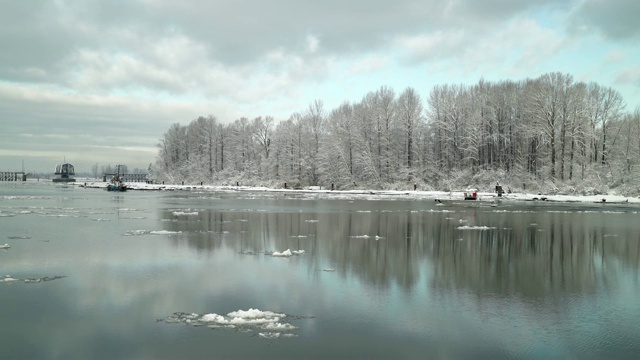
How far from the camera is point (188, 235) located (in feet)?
69.1

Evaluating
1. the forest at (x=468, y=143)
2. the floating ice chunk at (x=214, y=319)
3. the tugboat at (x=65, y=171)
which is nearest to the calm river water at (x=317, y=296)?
the floating ice chunk at (x=214, y=319)

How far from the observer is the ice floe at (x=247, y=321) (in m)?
8.49

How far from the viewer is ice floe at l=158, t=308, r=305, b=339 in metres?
8.49

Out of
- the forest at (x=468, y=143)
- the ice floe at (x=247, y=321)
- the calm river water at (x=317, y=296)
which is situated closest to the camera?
the calm river water at (x=317, y=296)

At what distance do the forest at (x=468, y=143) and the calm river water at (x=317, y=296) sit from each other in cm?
4881

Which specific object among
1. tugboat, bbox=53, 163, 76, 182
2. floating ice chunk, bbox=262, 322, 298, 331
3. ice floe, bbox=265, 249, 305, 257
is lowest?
floating ice chunk, bbox=262, 322, 298, 331

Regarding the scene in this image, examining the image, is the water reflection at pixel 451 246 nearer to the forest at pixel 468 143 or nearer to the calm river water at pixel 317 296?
the calm river water at pixel 317 296

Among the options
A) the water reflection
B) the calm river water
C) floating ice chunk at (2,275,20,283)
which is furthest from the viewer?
A: the water reflection

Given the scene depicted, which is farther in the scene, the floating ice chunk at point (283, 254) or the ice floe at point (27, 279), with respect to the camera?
the floating ice chunk at point (283, 254)

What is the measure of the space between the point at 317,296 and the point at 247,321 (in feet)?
7.79

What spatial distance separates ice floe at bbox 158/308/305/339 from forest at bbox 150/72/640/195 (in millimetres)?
57751

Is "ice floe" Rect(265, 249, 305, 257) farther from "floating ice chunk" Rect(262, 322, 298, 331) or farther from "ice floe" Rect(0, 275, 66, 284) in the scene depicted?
"floating ice chunk" Rect(262, 322, 298, 331)

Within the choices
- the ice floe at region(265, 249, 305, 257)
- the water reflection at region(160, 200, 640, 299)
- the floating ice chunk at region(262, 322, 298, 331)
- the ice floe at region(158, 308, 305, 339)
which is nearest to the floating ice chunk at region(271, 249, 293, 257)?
the ice floe at region(265, 249, 305, 257)

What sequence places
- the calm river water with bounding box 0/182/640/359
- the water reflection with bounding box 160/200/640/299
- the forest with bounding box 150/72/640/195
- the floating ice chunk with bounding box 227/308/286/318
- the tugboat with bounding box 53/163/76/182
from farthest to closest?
the tugboat with bounding box 53/163/76/182 → the forest with bounding box 150/72/640/195 → the water reflection with bounding box 160/200/640/299 → the floating ice chunk with bounding box 227/308/286/318 → the calm river water with bounding box 0/182/640/359
